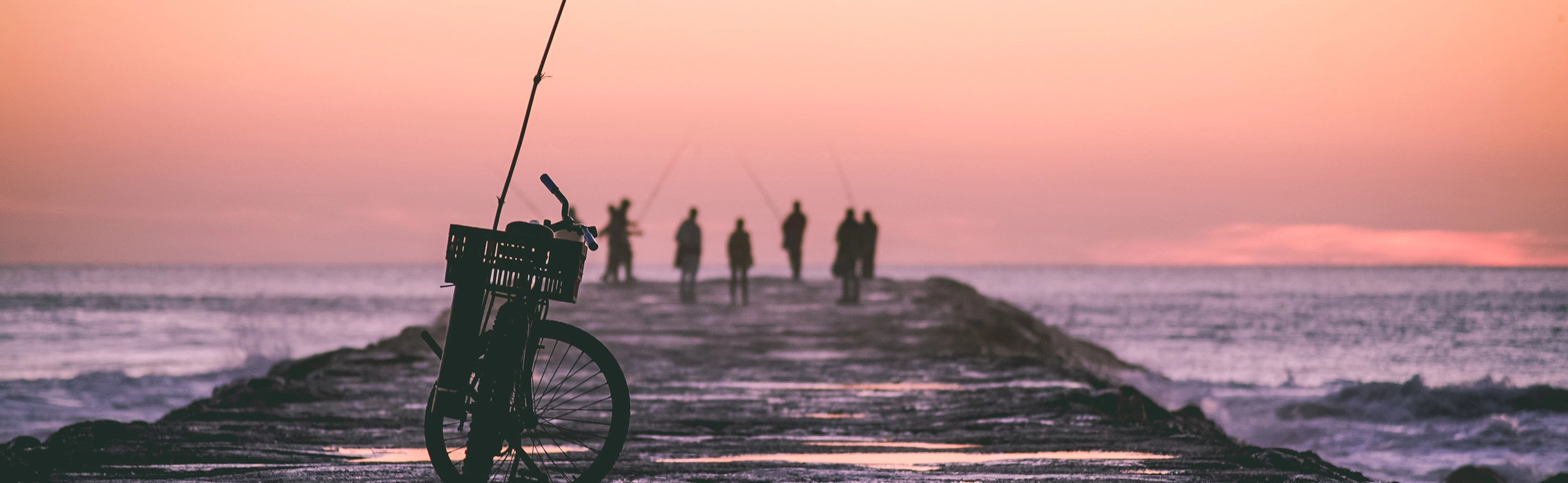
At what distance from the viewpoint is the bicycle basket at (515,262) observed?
5.04 meters

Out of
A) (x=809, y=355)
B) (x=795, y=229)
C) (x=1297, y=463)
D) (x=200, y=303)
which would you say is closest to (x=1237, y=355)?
(x=795, y=229)

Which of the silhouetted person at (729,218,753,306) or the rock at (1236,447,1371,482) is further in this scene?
the silhouetted person at (729,218,753,306)

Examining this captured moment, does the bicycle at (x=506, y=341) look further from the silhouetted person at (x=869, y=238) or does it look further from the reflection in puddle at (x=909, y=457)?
the silhouetted person at (x=869, y=238)

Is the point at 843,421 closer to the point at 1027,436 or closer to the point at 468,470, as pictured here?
the point at 1027,436

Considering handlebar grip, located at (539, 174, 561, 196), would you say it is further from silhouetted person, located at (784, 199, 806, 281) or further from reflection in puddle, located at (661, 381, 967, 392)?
silhouetted person, located at (784, 199, 806, 281)

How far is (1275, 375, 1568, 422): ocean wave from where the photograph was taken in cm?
1565

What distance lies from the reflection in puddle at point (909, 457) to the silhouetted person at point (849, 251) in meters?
16.6

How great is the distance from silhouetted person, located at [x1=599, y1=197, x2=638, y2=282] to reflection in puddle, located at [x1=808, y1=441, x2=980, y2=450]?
1994cm

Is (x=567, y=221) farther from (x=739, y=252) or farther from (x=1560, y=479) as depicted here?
(x=739, y=252)

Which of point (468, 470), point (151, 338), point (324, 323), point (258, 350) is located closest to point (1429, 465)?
point (468, 470)

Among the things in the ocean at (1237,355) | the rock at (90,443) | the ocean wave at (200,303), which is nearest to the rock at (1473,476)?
the ocean at (1237,355)

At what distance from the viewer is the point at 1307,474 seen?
6254mm

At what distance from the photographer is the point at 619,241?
93.6 feet

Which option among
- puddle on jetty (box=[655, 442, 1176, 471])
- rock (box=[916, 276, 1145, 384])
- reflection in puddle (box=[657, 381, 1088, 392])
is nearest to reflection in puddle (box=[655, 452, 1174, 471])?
puddle on jetty (box=[655, 442, 1176, 471])
